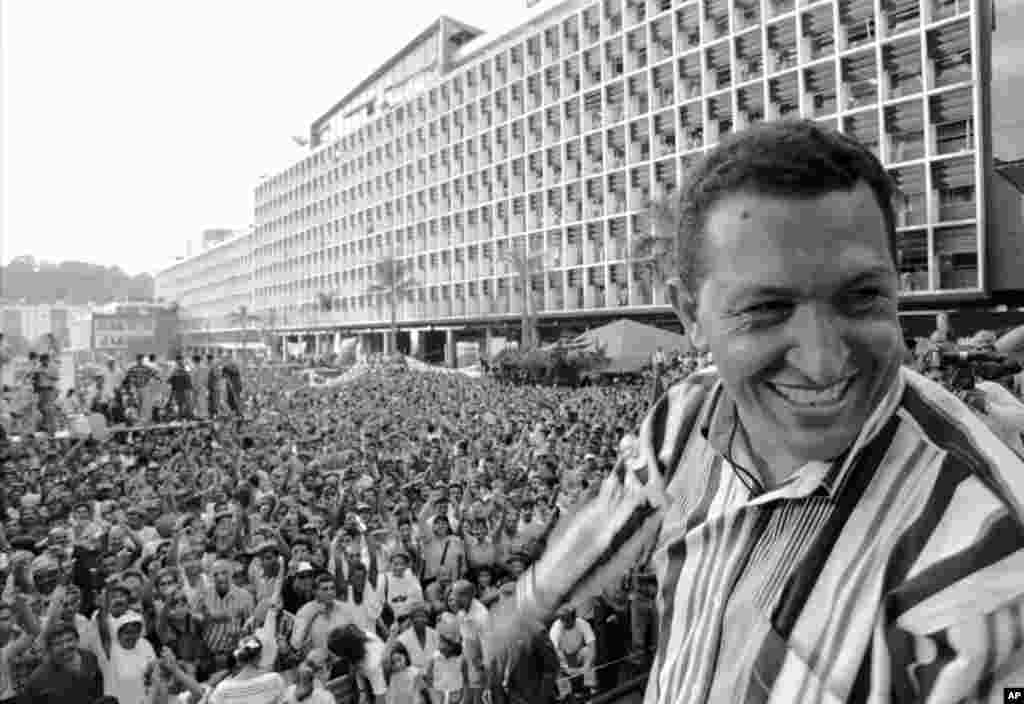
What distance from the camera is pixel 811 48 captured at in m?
39.0

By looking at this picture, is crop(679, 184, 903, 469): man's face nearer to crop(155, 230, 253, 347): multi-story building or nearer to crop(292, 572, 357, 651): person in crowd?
crop(292, 572, 357, 651): person in crowd

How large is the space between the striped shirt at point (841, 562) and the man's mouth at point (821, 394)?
0.06 metres

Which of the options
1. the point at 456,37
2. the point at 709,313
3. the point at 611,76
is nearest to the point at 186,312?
the point at 456,37

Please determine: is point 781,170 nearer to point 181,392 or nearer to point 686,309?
point 686,309

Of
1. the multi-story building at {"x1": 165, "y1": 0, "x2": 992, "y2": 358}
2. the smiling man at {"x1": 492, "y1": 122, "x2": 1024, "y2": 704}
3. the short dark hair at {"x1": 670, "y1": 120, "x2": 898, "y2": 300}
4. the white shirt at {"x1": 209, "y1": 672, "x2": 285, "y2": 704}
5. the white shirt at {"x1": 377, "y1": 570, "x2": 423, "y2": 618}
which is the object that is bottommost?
the white shirt at {"x1": 377, "y1": 570, "x2": 423, "y2": 618}

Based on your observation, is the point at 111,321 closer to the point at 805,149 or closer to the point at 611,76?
the point at 611,76

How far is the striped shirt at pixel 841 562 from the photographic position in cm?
100

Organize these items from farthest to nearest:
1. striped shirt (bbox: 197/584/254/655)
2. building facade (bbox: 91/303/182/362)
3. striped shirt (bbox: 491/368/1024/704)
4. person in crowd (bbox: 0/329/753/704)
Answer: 1. building facade (bbox: 91/303/182/362)
2. striped shirt (bbox: 197/584/254/655)
3. person in crowd (bbox: 0/329/753/704)
4. striped shirt (bbox: 491/368/1024/704)

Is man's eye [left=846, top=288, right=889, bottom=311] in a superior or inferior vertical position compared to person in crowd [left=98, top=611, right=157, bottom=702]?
superior

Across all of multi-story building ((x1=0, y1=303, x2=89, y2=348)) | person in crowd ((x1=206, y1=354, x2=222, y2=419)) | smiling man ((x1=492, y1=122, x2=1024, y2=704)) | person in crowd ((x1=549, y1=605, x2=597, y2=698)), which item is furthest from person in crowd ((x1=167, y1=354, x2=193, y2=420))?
multi-story building ((x1=0, y1=303, x2=89, y2=348))

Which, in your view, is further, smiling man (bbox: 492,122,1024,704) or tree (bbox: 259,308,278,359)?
tree (bbox: 259,308,278,359)

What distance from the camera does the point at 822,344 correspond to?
1250mm

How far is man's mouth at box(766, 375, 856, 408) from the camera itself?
126 centimetres

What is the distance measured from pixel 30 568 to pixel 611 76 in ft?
159
